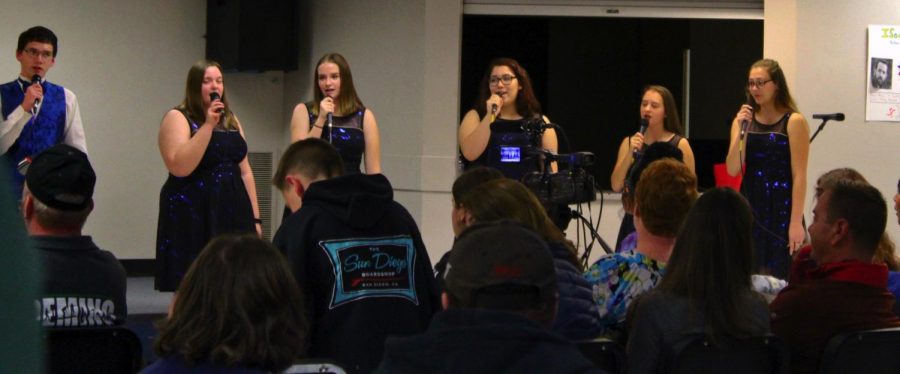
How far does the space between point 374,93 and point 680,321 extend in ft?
16.6

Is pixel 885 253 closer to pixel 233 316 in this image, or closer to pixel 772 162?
pixel 772 162

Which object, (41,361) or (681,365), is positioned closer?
(41,361)

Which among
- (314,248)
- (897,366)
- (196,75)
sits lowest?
(897,366)

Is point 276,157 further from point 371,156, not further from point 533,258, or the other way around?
point 533,258

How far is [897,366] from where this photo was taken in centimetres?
268

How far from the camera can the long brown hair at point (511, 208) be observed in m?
2.95

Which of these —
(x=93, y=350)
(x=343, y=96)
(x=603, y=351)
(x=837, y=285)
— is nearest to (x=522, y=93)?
(x=343, y=96)

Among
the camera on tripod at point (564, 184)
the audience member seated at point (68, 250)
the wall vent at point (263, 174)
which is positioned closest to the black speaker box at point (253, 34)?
the wall vent at point (263, 174)

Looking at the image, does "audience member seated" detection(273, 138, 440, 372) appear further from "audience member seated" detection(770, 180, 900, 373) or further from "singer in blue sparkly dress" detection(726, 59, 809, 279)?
"singer in blue sparkly dress" detection(726, 59, 809, 279)

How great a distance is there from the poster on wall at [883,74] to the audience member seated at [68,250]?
536 centimetres

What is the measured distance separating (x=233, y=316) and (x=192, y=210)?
10.1 feet

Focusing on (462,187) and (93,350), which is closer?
(93,350)

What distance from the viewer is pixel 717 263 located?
2.60 meters

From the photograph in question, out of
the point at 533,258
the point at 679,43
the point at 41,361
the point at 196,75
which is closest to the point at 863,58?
the point at 679,43
